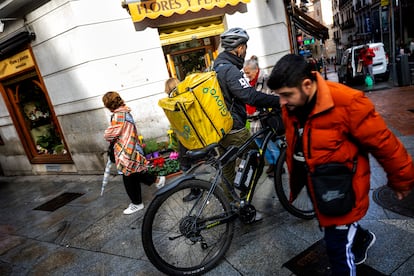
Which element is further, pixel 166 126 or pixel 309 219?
pixel 166 126

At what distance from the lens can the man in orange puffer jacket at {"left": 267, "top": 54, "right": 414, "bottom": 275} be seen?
5.31 feet

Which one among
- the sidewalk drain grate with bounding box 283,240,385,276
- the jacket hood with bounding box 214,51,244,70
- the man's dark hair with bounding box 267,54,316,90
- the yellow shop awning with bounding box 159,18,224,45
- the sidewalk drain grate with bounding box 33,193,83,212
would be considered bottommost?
the sidewalk drain grate with bounding box 33,193,83,212

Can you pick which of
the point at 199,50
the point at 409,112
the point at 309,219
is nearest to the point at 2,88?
the point at 199,50

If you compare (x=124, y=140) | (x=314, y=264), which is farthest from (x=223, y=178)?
(x=124, y=140)

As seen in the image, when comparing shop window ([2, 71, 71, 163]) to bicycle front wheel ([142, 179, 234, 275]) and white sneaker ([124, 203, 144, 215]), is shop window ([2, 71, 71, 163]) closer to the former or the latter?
white sneaker ([124, 203, 144, 215])

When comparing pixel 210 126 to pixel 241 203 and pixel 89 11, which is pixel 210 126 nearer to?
pixel 241 203

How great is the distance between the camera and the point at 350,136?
5.55ft

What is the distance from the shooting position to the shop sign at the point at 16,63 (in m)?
7.12

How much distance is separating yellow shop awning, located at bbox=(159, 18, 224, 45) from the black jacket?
383 cm

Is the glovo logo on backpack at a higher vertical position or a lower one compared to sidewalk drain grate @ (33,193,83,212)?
higher

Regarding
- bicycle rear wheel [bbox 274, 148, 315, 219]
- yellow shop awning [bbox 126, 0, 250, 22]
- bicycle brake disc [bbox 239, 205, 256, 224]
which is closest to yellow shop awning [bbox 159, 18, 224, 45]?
yellow shop awning [bbox 126, 0, 250, 22]

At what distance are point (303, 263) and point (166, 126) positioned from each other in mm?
4703

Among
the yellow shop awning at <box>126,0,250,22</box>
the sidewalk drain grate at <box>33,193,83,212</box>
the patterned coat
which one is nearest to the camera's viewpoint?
the patterned coat

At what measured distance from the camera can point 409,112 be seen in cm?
685
